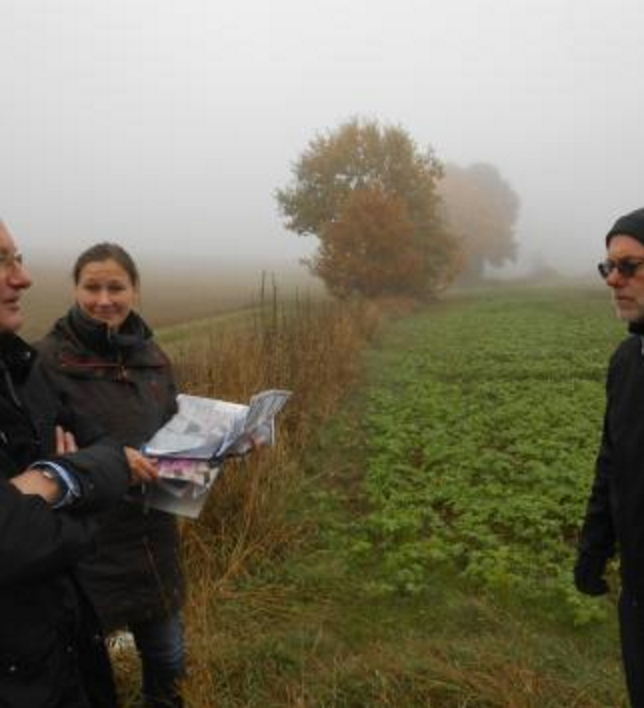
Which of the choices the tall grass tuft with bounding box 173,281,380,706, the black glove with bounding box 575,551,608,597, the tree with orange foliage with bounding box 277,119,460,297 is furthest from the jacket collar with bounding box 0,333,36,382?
the tree with orange foliage with bounding box 277,119,460,297

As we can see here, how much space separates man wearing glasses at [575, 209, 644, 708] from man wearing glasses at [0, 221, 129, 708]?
6.03 ft

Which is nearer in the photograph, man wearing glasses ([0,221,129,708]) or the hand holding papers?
man wearing glasses ([0,221,129,708])

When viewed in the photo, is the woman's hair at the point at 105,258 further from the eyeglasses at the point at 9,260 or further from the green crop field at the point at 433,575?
the green crop field at the point at 433,575

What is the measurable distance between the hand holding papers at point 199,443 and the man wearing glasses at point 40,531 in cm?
68

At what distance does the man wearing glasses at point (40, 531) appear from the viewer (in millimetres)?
1890

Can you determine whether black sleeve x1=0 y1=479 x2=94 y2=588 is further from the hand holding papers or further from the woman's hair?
the woman's hair

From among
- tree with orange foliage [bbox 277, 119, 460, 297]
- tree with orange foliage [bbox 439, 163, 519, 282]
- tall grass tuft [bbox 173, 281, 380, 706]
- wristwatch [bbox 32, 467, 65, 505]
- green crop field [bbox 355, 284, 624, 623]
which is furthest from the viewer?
tree with orange foliage [bbox 439, 163, 519, 282]

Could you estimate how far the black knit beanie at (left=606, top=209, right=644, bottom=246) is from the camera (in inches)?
113

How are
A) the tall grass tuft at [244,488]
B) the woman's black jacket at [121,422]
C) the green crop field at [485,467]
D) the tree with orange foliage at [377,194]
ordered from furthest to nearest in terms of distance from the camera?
the tree with orange foliage at [377,194], the green crop field at [485,467], the tall grass tuft at [244,488], the woman's black jacket at [121,422]

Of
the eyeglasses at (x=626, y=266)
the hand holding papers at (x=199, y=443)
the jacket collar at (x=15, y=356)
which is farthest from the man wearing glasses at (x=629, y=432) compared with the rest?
the jacket collar at (x=15, y=356)

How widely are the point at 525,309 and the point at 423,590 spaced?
28.4 m

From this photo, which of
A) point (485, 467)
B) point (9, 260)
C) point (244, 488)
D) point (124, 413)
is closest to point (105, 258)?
point (124, 413)

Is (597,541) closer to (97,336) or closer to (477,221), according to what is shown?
(97,336)

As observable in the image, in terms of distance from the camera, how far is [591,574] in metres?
3.26
